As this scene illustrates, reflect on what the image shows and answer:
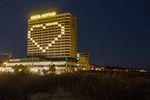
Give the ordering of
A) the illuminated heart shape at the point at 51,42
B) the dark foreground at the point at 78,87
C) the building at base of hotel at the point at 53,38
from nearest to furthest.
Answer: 1. the dark foreground at the point at 78,87
2. the building at base of hotel at the point at 53,38
3. the illuminated heart shape at the point at 51,42

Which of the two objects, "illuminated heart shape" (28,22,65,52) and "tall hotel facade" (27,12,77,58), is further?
"illuminated heart shape" (28,22,65,52)

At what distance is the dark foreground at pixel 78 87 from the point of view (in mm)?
13688

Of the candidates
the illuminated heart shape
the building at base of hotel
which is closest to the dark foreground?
the building at base of hotel

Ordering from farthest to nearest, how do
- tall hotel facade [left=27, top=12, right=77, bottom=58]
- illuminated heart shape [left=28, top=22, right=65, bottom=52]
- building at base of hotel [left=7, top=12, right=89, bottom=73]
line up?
illuminated heart shape [left=28, top=22, right=65, bottom=52], tall hotel facade [left=27, top=12, right=77, bottom=58], building at base of hotel [left=7, top=12, right=89, bottom=73]

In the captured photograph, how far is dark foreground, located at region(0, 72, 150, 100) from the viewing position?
44.9 ft

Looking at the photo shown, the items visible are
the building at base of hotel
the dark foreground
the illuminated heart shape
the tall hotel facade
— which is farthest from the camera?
the illuminated heart shape

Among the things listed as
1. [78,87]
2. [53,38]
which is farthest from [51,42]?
[78,87]

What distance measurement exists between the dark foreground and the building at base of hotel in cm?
13422

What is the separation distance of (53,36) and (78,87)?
529 ft

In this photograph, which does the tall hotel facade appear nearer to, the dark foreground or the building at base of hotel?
the building at base of hotel

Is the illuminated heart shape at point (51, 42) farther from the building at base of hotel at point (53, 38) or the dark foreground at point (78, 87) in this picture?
the dark foreground at point (78, 87)

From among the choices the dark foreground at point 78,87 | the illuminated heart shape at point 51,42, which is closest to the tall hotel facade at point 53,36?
the illuminated heart shape at point 51,42

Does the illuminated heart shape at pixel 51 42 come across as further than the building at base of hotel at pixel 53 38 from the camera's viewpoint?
Yes

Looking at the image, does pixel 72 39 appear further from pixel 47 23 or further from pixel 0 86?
pixel 0 86
